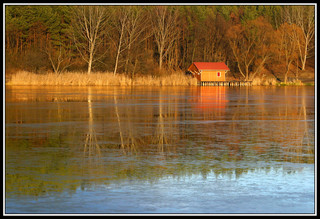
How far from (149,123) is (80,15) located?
59.0m

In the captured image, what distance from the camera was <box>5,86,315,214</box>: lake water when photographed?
774cm

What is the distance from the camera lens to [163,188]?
28.2 feet

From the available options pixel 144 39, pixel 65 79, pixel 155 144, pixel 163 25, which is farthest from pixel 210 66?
pixel 155 144

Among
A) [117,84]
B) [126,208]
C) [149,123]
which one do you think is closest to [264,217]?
[126,208]

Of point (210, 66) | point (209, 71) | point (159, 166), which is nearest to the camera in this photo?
point (159, 166)

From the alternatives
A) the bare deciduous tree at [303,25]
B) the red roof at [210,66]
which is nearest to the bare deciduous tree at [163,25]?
the red roof at [210,66]

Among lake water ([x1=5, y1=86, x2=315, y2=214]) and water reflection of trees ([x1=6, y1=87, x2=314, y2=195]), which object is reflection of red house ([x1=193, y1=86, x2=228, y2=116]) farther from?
lake water ([x1=5, y1=86, x2=315, y2=214])

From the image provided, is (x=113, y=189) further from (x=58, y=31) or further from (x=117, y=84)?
(x=58, y=31)

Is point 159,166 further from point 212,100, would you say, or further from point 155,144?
point 212,100

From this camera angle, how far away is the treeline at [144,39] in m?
73.8

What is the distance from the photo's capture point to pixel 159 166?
10.4 m

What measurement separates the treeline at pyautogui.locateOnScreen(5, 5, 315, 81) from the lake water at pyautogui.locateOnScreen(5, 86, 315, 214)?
2096 inches

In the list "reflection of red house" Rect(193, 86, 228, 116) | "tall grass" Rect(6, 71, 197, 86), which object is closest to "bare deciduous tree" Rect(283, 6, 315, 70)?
"tall grass" Rect(6, 71, 197, 86)

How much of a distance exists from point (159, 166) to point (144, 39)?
226 ft
